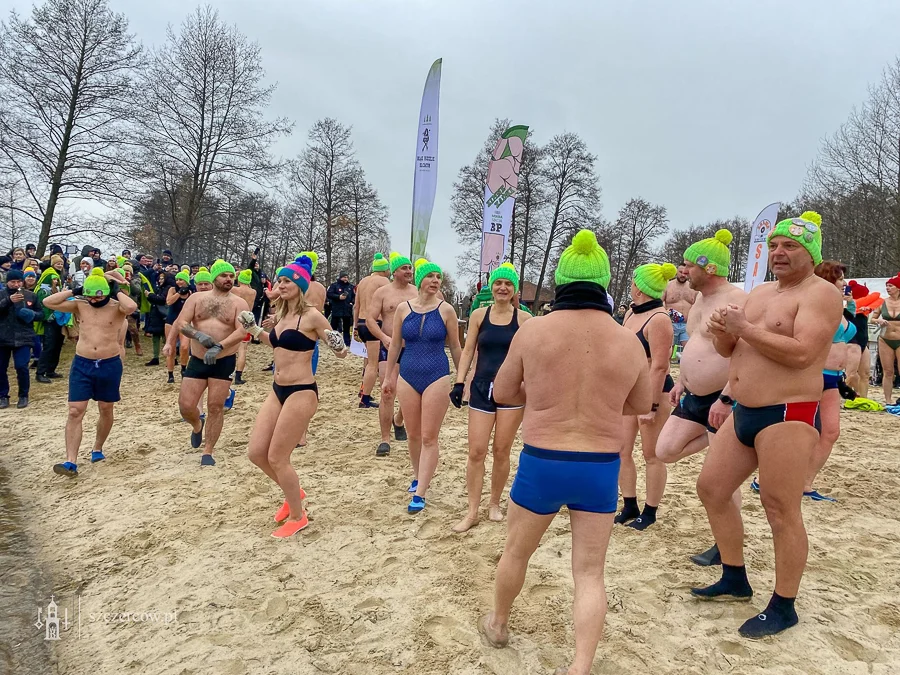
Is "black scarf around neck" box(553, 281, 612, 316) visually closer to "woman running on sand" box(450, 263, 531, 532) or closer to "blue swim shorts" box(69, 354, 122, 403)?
"woman running on sand" box(450, 263, 531, 532)

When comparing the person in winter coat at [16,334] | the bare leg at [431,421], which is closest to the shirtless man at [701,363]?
the bare leg at [431,421]

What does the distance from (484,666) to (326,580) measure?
1281 millimetres

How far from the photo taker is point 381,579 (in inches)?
132

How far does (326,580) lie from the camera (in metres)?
3.35

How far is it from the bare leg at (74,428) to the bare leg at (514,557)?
4978mm

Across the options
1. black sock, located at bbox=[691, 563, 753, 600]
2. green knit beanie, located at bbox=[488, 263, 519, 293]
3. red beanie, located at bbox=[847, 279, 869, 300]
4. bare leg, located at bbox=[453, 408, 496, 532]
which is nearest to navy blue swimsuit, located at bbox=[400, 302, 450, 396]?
bare leg, located at bbox=[453, 408, 496, 532]

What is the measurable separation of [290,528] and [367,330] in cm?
375

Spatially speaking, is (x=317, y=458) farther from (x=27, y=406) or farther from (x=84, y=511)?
(x=27, y=406)

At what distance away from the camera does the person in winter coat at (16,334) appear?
26.3 ft

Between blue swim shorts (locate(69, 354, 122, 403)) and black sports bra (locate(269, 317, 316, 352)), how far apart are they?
8.81ft

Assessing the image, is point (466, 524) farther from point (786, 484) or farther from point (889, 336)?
point (889, 336)

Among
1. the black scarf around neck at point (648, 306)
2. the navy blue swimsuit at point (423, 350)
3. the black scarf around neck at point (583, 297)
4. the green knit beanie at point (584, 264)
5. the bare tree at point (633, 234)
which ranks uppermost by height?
the bare tree at point (633, 234)

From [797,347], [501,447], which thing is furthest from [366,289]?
[797,347]

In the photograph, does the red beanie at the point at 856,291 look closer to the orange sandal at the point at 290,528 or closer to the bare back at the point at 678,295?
the bare back at the point at 678,295
